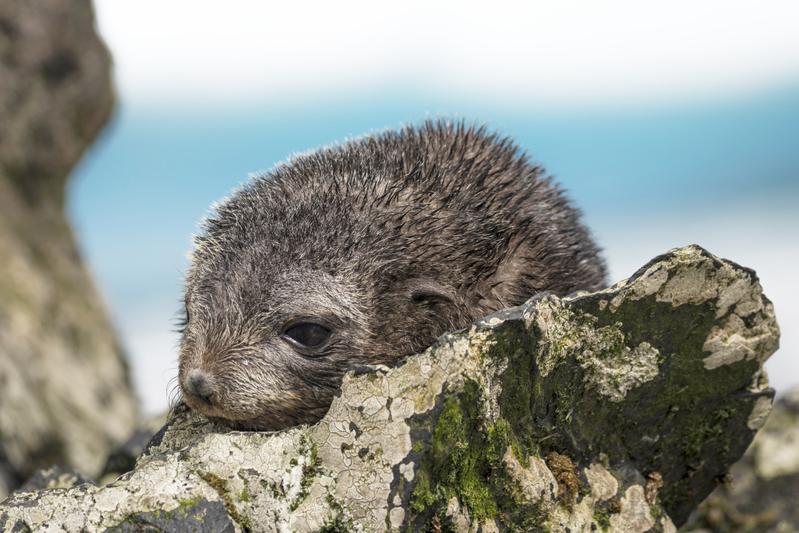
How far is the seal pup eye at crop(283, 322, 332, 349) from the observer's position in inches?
234

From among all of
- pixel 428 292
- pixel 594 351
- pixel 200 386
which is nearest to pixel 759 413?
pixel 594 351

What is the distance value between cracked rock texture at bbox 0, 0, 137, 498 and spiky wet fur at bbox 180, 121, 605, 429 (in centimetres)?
510

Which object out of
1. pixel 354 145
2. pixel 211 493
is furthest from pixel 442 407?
pixel 354 145

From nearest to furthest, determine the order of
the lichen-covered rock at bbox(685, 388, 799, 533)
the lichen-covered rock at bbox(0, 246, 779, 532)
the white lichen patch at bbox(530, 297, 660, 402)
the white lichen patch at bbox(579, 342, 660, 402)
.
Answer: the lichen-covered rock at bbox(0, 246, 779, 532)
the white lichen patch at bbox(530, 297, 660, 402)
the white lichen patch at bbox(579, 342, 660, 402)
the lichen-covered rock at bbox(685, 388, 799, 533)

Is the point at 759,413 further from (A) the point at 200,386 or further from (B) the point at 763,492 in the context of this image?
(A) the point at 200,386

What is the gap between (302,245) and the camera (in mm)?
6043

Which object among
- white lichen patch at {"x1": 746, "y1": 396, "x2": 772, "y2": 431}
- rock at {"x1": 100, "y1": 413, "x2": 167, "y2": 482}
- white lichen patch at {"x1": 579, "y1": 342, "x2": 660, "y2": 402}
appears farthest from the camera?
rock at {"x1": 100, "y1": 413, "x2": 167, "y2": 482}

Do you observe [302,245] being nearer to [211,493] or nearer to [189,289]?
[189,289]

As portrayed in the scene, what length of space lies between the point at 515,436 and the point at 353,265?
152cm

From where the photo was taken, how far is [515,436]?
5480 mm

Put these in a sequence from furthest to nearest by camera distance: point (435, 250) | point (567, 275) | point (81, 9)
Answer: point (81, 9) → point (567, 275) → point (435, 250)

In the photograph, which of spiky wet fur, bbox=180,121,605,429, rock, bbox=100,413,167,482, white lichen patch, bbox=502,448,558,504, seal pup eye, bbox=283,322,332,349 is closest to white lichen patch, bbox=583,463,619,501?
white lichen patch, bbox=502,448,558,504

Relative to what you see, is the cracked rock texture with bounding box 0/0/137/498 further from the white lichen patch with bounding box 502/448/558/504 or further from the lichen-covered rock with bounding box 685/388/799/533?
the lichen-covered rock with bounding box 685/388/799/533

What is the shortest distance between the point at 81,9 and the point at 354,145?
741 cm
